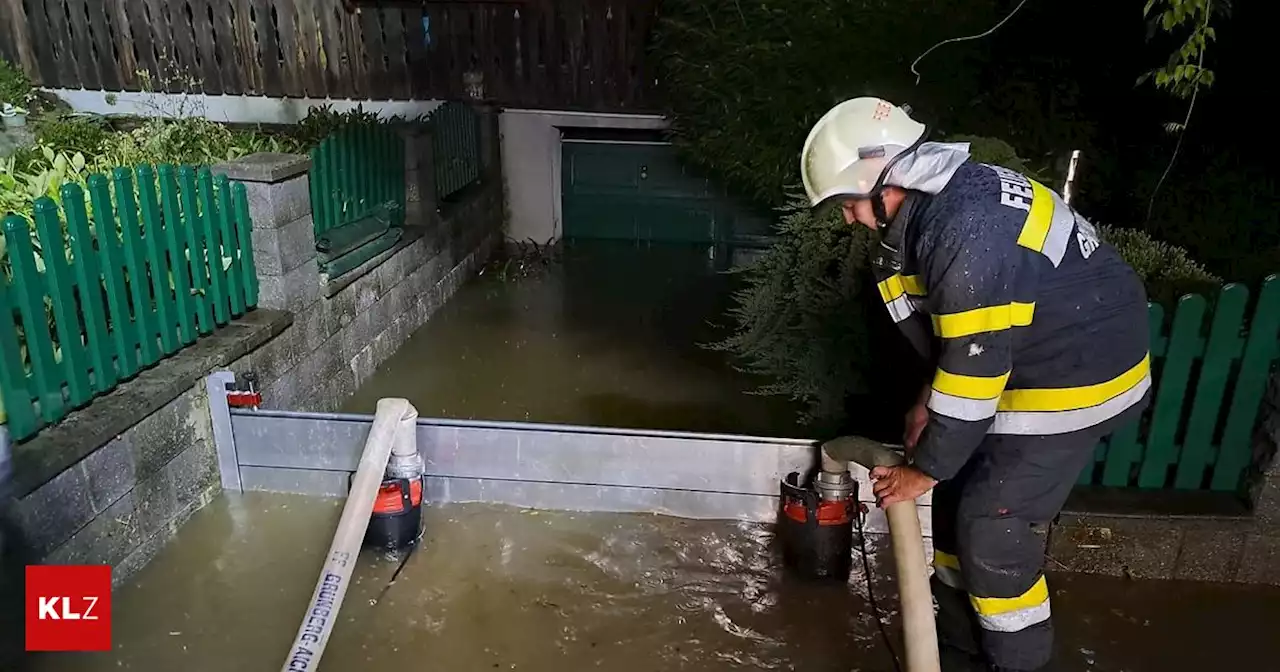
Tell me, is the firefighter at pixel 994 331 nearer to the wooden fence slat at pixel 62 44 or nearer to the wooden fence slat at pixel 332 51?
the wooden fence slat at pixel 332 51

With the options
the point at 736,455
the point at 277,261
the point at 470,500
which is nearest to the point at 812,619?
the point at 736,455

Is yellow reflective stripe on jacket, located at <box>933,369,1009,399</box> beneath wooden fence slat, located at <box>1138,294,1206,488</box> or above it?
above

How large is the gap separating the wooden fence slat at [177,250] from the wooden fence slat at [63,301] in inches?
21.0

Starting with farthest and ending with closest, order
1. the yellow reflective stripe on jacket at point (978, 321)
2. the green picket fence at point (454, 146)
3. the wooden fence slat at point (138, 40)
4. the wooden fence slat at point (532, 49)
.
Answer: the wooden fence slat at point (138, 40)
the wooden fence slat at point (532, 49)
the green picket fence at point (454, 146)
the yellow reflective stripe on jacket at point (978, 321)

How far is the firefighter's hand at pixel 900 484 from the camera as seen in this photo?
2.55 meters

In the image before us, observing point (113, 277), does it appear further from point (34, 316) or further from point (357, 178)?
point (357, 178)

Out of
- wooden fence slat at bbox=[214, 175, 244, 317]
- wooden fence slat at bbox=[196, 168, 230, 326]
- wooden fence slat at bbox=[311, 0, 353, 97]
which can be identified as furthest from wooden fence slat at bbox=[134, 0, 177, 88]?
wooden fence slat at bbox=[196, 168, 230, 326]

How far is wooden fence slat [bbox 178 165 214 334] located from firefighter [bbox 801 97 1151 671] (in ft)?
9.75

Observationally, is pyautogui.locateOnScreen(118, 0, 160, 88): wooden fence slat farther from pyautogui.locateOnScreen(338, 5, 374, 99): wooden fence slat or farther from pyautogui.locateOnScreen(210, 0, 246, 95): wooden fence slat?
pyautogui.locateOnScreen(338, 5, 374, 99): wooden fence slat

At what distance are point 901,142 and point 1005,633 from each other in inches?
63.6

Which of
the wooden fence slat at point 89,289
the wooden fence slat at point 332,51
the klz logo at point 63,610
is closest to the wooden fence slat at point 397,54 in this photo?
the wooden fence slat at point 332,51

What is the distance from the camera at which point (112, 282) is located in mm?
3529

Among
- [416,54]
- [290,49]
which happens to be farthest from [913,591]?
[290,49]

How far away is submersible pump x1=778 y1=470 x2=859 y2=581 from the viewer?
3.44 m
